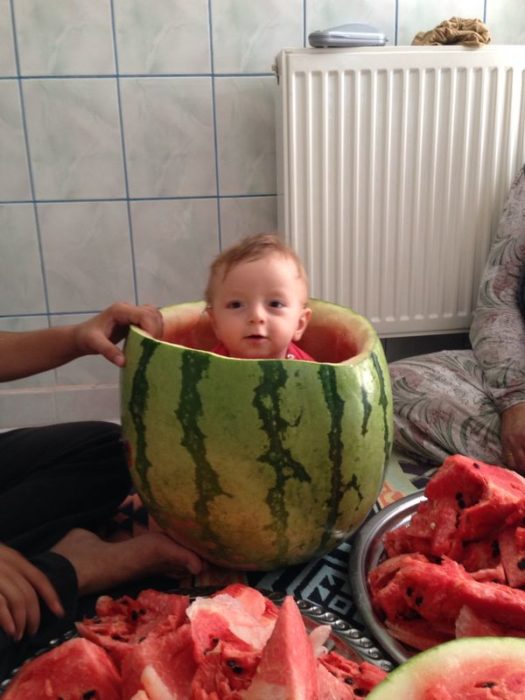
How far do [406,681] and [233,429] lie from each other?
12.4 inches

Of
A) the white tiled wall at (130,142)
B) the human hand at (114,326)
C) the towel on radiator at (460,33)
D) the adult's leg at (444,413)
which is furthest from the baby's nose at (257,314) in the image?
the towel on radiator at (460,33)

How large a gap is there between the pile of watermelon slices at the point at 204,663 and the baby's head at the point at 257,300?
0.37 metres

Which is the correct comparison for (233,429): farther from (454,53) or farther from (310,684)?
(454,53)

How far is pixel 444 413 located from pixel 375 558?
60cm

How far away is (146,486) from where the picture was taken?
0.81 meters

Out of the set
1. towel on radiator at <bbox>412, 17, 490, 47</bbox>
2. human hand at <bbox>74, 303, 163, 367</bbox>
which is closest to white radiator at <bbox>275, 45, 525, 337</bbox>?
towel on radiator at <bbox>412, 17, 490, 47</bbox>

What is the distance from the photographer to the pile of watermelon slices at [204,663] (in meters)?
0.51

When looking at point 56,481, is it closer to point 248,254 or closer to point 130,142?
point 248,254

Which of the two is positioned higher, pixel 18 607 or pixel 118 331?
pixel 118 331

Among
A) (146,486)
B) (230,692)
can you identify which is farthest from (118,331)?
(230,692)

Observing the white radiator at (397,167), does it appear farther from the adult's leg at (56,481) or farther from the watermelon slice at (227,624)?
the watermelon slice at (227,624)

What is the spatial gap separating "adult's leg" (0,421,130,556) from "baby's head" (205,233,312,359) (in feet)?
0.98

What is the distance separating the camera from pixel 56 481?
1001 mm

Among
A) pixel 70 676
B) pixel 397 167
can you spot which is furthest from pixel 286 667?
pixel 397 167
